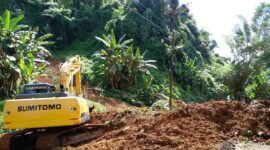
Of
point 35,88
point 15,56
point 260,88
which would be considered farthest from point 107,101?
point 35,88

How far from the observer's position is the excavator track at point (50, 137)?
773 centimetres

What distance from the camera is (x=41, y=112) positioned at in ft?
24.9

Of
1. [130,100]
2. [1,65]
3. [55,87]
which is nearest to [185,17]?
[130,100]

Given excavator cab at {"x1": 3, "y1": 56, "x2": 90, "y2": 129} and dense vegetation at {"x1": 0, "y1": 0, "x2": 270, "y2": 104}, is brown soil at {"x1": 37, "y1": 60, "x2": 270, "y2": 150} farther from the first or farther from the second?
dense vegetation at {"x1": 0, "y1": 0, "x2": 270, "y2": 104}

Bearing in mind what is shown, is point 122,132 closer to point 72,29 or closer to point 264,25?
point 264,25

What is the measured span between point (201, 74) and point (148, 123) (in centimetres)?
2104

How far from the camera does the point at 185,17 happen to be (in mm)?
36844

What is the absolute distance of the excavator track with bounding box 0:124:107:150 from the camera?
773 cm

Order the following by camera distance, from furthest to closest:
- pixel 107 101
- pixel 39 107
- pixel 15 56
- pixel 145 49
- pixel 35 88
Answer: pixel 145 49 < pixel 107 101 < pixel 15 56 < pixel 35 88 < pixel 39 107

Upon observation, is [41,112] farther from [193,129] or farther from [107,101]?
[107,101]

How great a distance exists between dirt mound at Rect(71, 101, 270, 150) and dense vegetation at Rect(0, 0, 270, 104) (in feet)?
42.1

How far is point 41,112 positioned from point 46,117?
0.14 metres

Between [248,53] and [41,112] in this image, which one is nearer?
[41,112]

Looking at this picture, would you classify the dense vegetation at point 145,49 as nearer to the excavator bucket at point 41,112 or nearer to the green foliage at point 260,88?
the green foliage at point 260,88
